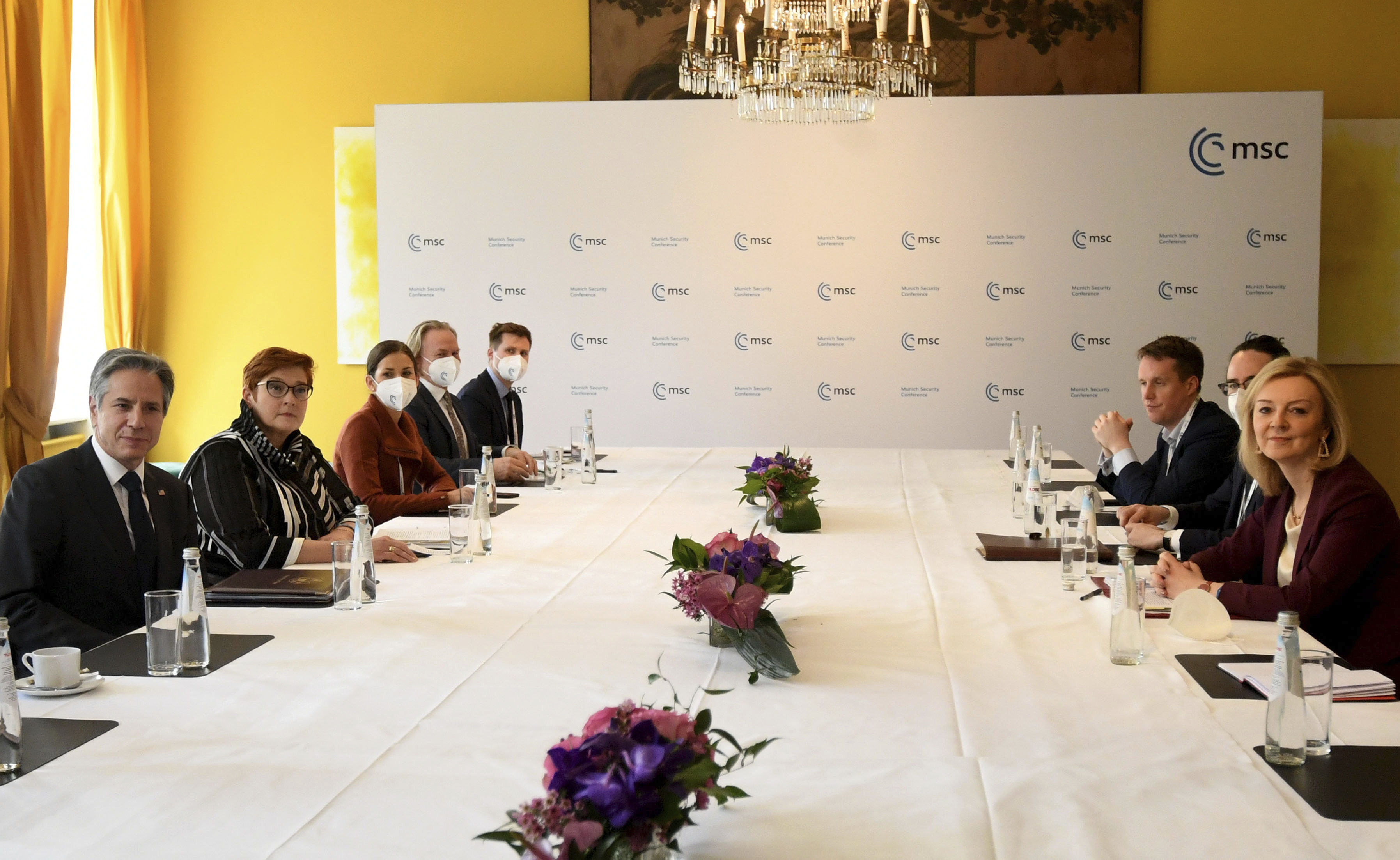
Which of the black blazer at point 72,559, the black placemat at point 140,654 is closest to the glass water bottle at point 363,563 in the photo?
the black placemat at point 140,654

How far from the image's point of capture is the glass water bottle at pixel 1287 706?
5.59 feet

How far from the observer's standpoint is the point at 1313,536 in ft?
8.91

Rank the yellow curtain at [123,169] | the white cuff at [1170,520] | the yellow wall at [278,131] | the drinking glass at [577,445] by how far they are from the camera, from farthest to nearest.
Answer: the yellow wall at [278,131] < the yellow curtain at [123,169] < the drinking glass at [577,445] < the white cuff at [1170,520]

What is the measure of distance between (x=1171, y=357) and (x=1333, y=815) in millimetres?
3281

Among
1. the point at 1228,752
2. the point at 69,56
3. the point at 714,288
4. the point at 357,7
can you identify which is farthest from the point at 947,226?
the point at 1228,752

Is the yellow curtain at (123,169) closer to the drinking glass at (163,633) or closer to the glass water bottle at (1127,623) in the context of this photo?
the drinking glass at (163,633)

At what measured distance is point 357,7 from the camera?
7.79 meters

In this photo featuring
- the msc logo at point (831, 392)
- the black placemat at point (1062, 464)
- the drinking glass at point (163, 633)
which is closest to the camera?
the drinking glass at point (163, 633)

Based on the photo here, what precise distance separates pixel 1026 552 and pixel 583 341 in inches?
180

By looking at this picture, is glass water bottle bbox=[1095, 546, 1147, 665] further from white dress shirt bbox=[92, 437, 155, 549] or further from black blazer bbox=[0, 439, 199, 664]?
white dress shirt bbox=[92, 437, 155, 549]

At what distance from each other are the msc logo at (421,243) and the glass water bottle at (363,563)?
4.95 metres

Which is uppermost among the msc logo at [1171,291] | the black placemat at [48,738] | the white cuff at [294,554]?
the msc logo at [1171,291]

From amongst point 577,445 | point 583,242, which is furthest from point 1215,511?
point 583,242

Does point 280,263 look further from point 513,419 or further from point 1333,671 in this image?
point 1333,671
